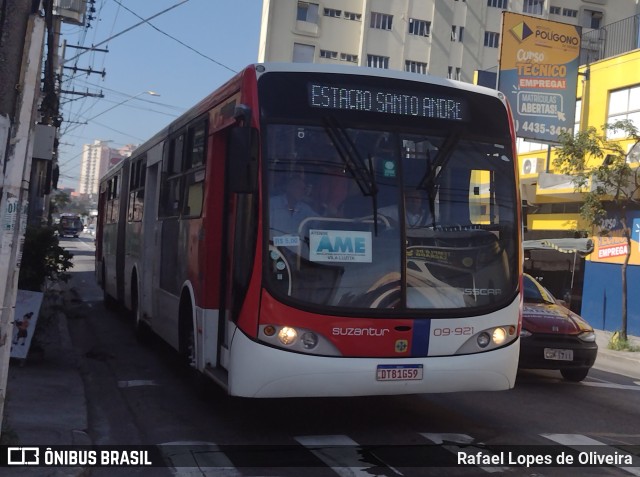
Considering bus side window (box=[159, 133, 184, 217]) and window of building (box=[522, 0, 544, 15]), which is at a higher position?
window of building (box=[522, 0, 544, 15])

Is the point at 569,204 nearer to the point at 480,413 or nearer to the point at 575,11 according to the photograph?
the point at 480,413

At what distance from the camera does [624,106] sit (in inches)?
829

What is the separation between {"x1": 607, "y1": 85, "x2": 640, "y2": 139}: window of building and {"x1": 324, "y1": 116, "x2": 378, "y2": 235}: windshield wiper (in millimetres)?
15885

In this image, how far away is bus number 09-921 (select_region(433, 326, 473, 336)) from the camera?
646 cm

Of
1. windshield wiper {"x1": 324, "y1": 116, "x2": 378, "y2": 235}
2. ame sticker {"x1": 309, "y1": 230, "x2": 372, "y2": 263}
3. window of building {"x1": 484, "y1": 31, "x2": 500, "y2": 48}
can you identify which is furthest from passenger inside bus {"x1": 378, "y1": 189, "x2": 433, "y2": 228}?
window of building {"x1": 484, "y1": 31, "x2": 500, "y2": 48}

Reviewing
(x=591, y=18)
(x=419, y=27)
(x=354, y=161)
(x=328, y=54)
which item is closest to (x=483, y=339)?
(x=354, y=161)

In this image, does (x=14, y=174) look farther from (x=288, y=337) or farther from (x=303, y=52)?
(x=303, y=52)

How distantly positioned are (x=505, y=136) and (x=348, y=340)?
2507 millimetres

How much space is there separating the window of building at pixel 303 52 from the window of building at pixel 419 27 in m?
6.81

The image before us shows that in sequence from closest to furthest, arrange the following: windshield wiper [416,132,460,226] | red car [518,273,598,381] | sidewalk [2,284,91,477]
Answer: sidewalk [2,284,91,477] → windshield wiper [416,132,460,226] → red car [518,273,598,381]

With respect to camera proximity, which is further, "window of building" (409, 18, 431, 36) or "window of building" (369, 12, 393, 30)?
"window of building" (409, 18, 431, 36)

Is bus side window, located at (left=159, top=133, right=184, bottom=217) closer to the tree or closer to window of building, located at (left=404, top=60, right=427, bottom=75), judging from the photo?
the tree

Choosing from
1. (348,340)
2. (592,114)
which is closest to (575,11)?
(592,114)

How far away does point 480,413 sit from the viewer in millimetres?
8164
